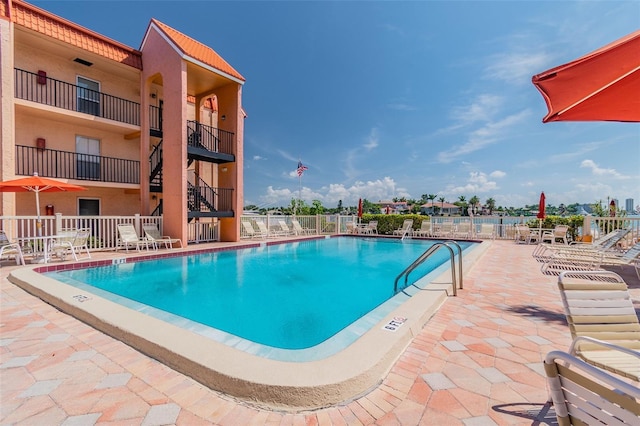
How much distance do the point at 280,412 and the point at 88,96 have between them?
Result: 1522 cm

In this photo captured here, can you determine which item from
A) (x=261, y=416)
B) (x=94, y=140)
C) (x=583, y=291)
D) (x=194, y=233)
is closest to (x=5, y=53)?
(x=94, y=140)

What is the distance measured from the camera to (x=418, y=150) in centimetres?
3125

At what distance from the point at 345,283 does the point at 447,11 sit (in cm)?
1331

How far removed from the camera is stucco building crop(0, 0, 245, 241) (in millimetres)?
9961

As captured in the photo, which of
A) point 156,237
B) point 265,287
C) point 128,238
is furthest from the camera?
point 156,237

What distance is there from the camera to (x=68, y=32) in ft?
34.1

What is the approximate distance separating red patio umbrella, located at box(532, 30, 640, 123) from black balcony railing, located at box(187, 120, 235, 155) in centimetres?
1243

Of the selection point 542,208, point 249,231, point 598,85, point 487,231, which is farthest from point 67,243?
point 542,208

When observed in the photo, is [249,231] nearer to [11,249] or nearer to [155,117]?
[155,117]

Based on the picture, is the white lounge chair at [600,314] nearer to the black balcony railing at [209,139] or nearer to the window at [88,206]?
the black balcony railing at [209,139]

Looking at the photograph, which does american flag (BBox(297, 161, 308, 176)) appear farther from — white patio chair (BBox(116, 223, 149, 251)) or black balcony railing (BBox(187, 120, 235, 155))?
white patio chair (BBox(116, 223, 149, 251))

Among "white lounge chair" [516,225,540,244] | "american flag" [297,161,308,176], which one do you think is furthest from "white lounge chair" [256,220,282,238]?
"white lounge chair" [516,225,540,244]

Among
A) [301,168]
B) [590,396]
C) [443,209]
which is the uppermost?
[301,168]

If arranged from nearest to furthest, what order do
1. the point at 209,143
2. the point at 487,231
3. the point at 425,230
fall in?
the point at 209,143
the point at 487,231
the point at 425,230
